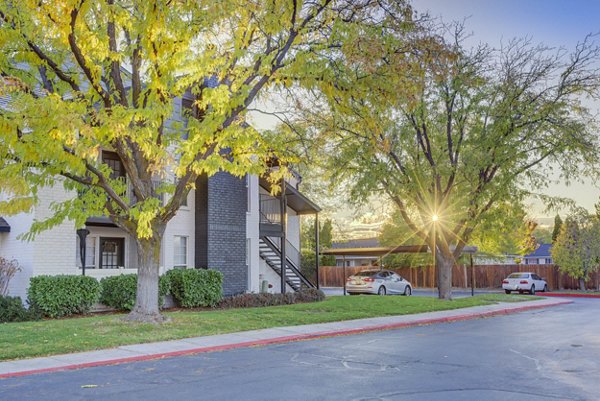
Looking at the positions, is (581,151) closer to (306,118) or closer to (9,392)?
(306,118)

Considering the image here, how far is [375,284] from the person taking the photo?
31516 millimetres

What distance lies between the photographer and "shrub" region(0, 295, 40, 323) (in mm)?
16375

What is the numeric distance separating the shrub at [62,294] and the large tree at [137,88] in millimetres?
3901

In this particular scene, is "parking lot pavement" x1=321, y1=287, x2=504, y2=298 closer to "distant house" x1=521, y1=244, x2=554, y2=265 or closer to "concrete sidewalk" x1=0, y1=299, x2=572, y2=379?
"concrete sidewalk" x1=0, y1=299, x2=572, y2=379

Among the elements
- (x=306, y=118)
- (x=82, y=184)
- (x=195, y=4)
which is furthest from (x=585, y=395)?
(x=306, y=118)

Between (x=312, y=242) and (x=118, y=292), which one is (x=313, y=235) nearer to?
(x=312, y=242)

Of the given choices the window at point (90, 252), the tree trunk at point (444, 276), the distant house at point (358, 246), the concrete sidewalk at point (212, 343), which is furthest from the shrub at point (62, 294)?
the distant house at point (358, 246)

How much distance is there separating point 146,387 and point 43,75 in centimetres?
941

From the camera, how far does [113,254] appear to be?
23.3 metres

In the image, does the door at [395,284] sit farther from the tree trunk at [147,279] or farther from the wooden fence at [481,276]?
the tree trunk at [147,279]

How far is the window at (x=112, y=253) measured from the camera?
22.9 metres

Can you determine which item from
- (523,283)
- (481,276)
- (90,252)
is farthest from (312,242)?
(90,252)

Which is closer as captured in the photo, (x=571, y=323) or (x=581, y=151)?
(x=571, y=323)

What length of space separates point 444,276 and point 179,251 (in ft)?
38.9
